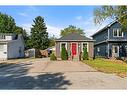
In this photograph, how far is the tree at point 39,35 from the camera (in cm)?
7508

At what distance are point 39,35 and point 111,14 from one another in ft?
155

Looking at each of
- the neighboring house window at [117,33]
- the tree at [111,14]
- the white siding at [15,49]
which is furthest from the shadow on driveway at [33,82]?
the neighboring house window at [117,33]

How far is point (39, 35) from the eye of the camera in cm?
7606

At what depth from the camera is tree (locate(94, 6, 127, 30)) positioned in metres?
29.1

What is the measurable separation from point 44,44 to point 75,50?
37.2 m

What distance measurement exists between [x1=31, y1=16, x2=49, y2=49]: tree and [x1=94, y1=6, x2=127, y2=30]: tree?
44.6 m

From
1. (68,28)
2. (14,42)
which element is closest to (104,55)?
(14,42)

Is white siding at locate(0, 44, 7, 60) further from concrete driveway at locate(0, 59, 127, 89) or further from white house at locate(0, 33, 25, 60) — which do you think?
concrete driveway at locate(0, 59, 127, 89)

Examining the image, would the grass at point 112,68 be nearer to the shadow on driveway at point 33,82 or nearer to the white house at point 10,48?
the shadow on driveway at point 33,82

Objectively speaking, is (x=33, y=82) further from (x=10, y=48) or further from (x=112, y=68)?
(x=10, y=48)

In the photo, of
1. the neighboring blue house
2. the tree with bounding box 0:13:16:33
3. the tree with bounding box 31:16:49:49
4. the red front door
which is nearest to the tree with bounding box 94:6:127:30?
the red front door

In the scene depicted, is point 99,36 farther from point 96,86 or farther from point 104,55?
point 96,86

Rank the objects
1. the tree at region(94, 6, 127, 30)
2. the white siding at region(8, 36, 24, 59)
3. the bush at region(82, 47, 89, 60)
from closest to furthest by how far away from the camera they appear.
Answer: the tree at region(94, 6, 127, 30)
the bush at region(82, 47, 89, 60)
the white siding at region(8, 36, 24, 59)
